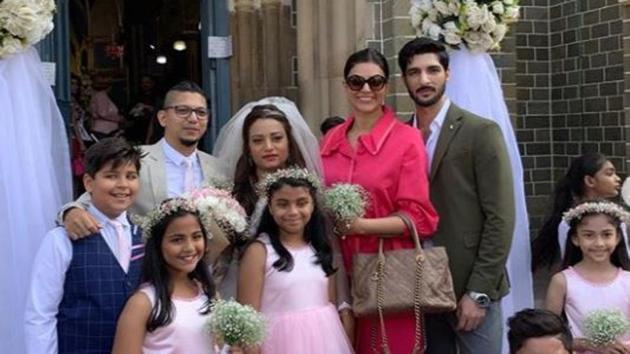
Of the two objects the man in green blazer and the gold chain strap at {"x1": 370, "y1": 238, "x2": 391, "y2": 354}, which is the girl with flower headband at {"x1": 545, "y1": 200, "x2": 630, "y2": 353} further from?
the gold chain strap at {"x1": 370, "y1": 238, "x2": 391, "y2": 354}

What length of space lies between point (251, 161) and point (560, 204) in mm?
2184

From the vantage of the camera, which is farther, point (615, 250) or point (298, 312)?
point (615, 250)

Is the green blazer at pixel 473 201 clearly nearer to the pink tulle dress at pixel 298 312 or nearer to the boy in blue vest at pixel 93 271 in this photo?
the pink tulle dress at pixel 298 312

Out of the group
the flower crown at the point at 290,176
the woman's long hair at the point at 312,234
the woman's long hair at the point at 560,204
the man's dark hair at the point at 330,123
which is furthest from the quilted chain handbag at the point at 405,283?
the man's dark hair at the point at 330,123

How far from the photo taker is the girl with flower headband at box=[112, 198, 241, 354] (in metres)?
3.38

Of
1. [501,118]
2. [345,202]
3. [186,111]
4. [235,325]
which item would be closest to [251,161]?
[186,111]

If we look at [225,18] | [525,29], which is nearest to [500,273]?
[225,18]

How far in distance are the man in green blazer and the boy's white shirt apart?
163cm

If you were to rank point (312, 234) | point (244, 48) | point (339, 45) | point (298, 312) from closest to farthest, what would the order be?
point (298, 312) → point (312, 234) → point (339, 45) → point (244, 48)

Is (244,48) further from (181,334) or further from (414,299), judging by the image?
(181,334)

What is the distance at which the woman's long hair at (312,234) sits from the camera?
381 cm

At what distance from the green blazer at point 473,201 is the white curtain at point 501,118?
39.4 inches

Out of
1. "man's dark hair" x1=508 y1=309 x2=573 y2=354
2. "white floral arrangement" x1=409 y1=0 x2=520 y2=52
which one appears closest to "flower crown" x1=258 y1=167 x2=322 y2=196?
"man's dark hair" x1=508 y1=309 x2=573 y2=354

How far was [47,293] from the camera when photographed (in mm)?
3418
